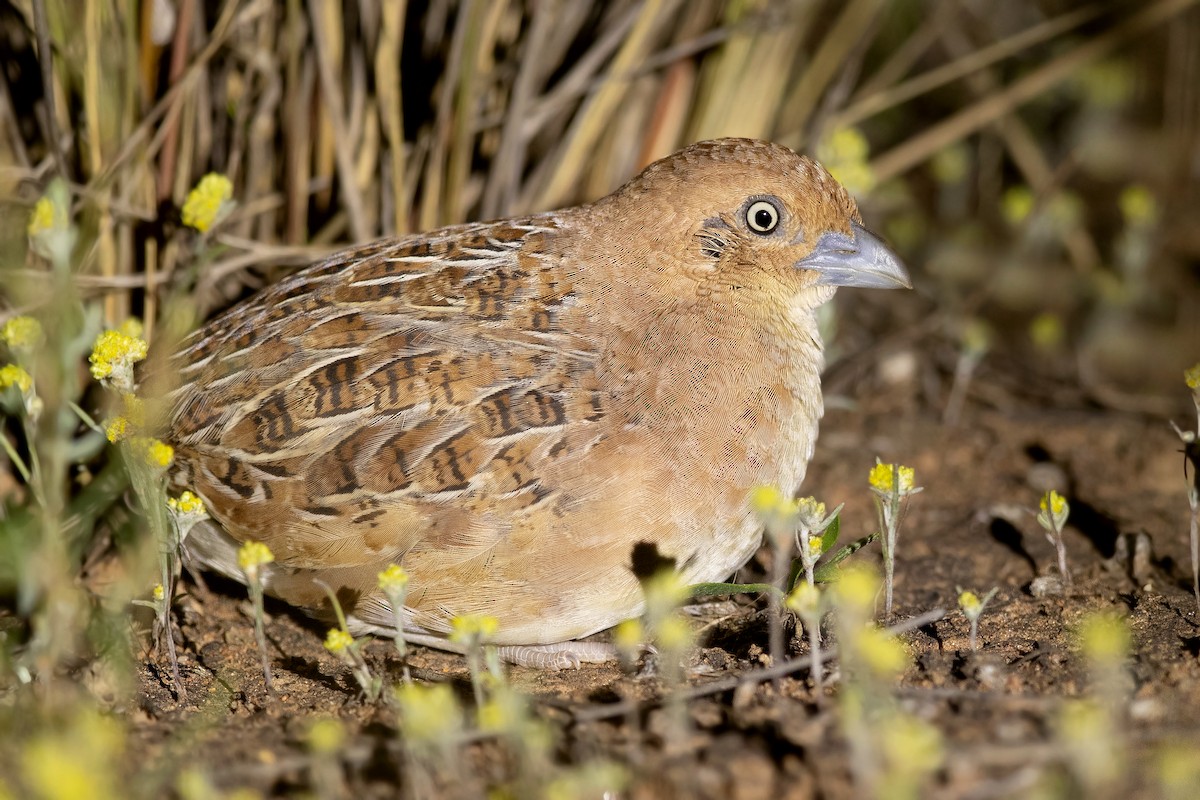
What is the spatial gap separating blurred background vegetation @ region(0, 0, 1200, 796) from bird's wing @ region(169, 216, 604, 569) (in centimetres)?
44

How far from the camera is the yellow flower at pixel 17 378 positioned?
11.8 feet

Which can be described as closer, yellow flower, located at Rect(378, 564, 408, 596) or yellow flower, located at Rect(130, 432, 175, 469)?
yellow flower, located at Rect(378, 564, 408, 596)

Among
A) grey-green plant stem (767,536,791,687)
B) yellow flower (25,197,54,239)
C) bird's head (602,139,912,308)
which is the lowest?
grey-green plant stem (767,536,791,687)

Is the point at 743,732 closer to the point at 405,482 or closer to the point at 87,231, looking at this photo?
the point at 405,482

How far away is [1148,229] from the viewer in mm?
6469

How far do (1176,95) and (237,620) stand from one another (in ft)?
18.2

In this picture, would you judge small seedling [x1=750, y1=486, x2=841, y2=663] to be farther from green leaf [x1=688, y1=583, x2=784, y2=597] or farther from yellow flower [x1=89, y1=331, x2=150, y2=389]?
yellow flower [x1=89, y1=331, x2=150, y2=389]

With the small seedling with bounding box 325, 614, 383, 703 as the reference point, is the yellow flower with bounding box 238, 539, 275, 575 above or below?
above

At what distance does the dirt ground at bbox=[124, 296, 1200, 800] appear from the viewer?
2.93m

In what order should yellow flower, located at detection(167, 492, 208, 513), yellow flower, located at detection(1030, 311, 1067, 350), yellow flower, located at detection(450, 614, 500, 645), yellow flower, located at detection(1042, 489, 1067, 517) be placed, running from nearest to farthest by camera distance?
yellow flower, located at detection(450, 614, 500, 645)
yellow flower, located at detection(167, 492, 208, 513)
yellow flower, located at detection(1042, 489, 1067, 517)
yellow flower, located at detection(1030, 311, 1067, 350)

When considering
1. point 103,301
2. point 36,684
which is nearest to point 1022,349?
point 103,301

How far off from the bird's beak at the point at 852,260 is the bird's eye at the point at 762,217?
0.57ft

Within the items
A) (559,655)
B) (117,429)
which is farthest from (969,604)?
(117,429)

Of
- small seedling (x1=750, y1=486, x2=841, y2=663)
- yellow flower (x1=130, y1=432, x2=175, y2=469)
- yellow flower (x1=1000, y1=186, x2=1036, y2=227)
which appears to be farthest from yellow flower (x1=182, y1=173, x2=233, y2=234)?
yellow flower (x1=1000, y1=186, x2=1036, y2=227)
